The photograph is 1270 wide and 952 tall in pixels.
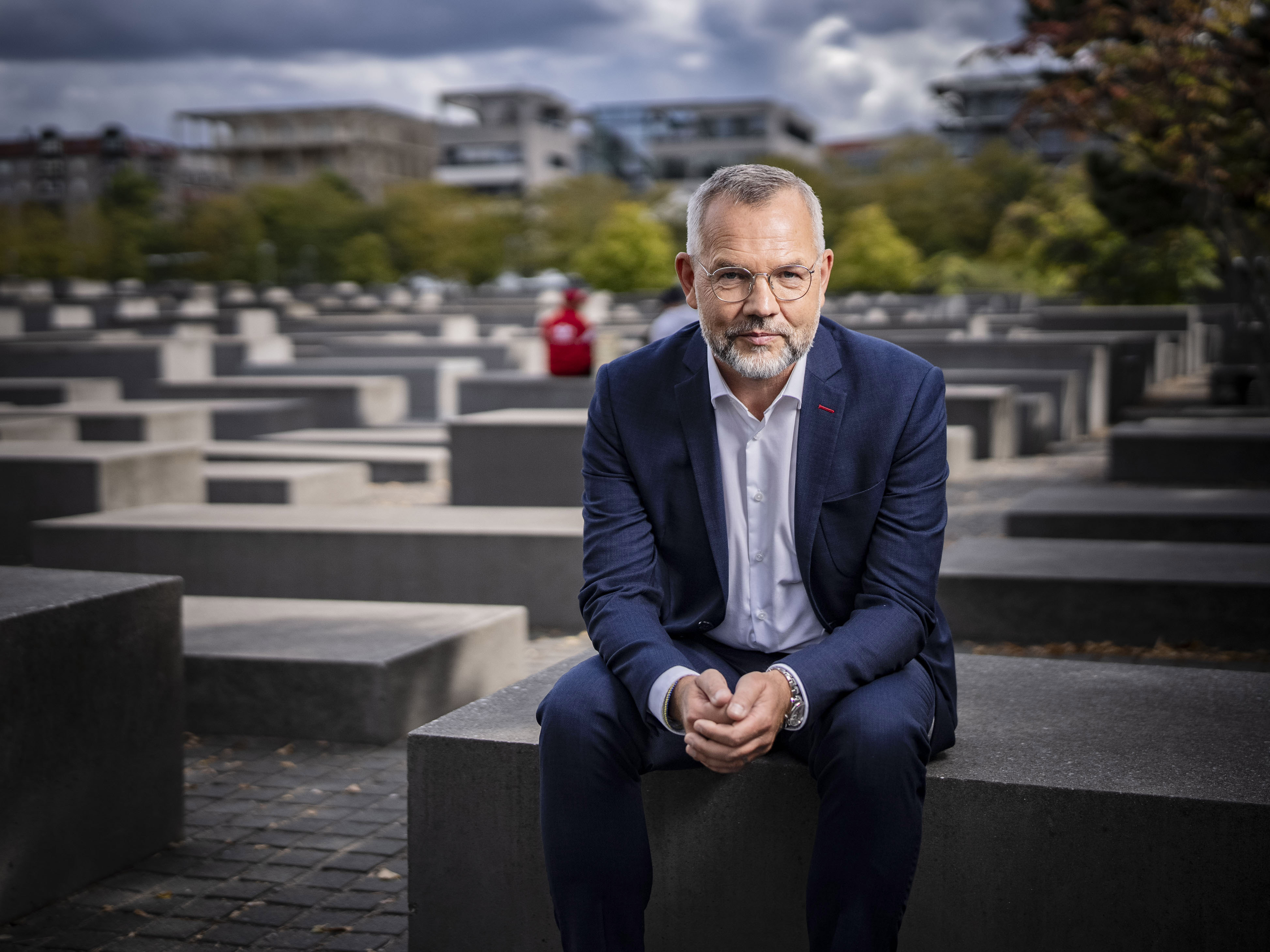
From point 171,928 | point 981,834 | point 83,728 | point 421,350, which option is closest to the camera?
point 981,834

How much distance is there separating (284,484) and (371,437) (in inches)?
154

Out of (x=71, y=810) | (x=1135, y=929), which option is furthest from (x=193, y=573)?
(x=1135, y=929)

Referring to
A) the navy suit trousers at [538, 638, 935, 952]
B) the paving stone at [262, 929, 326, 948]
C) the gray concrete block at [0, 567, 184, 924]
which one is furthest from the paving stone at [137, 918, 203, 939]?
the navy suit trousers at [538, 638, 935, 952]

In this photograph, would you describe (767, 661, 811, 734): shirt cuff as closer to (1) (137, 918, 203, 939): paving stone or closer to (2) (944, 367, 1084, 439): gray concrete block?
(1) (137, 918, 203, 939): paving stone

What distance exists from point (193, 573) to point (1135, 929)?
6728 millimetres

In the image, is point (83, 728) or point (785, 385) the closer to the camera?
point (785, 385)

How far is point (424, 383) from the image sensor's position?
1934 cm

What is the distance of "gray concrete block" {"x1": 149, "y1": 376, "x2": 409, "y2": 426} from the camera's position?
17.1 m

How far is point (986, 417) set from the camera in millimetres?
14867

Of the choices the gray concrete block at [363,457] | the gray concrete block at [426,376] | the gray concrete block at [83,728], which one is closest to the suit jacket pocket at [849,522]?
the gray concrete block at [83,728]

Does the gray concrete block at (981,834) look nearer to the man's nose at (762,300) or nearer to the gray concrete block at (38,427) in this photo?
the man's nose at (762,300)

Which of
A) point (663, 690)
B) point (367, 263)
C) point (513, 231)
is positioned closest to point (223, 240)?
point (367, 263)

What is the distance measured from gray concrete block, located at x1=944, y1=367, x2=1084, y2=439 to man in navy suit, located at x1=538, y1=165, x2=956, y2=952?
14274 millimetres

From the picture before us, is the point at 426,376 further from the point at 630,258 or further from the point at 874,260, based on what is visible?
the point at 874,260
